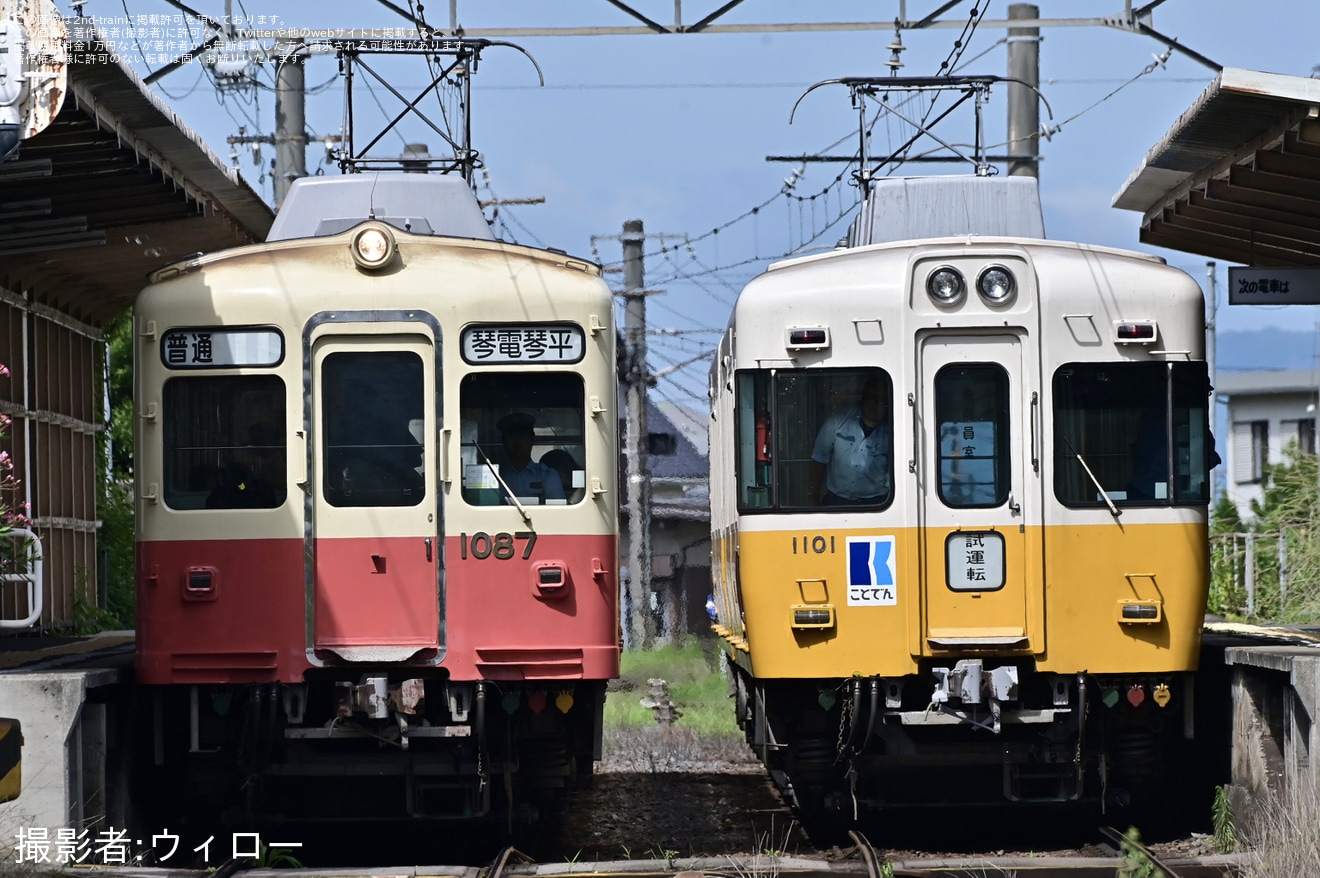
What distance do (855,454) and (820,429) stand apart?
0.22 meters

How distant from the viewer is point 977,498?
29.9 ft

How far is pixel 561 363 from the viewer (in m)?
9.02

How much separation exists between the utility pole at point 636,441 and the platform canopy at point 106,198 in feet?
31.9

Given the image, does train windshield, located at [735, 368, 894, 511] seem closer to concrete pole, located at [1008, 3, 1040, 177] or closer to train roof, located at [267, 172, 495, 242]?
train roof, located at [267, 172, 495, 242]

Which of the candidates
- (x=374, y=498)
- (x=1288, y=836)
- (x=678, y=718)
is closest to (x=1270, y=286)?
→ (x=1288, y=836)

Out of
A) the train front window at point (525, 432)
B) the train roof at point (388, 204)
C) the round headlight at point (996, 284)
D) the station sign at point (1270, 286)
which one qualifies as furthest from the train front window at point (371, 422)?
the station sign at point (1270, 286)

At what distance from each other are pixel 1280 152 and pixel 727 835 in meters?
4.89

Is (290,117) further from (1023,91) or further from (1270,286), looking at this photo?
(1270,286)

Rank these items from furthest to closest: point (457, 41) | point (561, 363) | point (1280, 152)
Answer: point (457, 41) < point (1280, 152) < point (561, 363)

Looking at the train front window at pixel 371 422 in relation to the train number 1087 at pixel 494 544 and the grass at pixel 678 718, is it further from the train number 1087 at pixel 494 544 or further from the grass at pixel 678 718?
the grass at pixel 678 718

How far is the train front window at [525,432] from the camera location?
9023mm

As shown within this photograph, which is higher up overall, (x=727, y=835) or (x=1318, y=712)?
(x=1318, y=712)

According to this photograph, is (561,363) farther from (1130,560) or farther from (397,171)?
(1130,560)

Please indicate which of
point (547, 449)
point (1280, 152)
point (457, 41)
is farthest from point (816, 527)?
point (457, 41)
